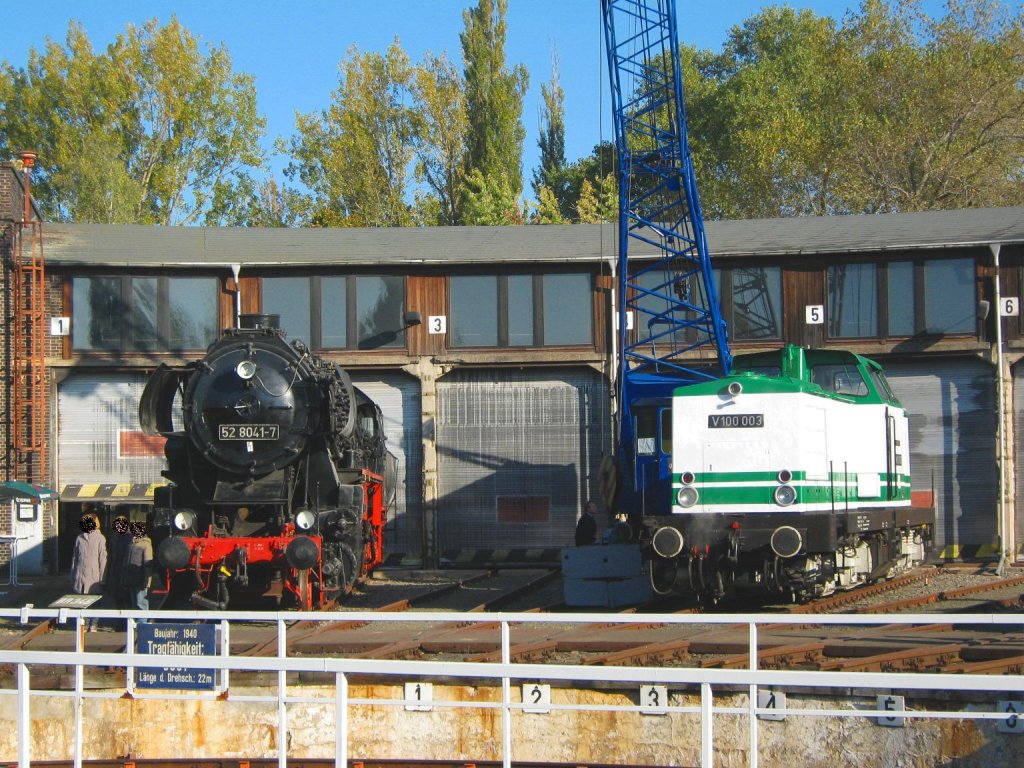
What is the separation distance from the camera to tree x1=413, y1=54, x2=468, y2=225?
50.3 m

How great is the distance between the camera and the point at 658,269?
23.8 meters

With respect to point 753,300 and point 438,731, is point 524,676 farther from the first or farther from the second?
point 753,300

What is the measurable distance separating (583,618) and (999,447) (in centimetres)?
1504

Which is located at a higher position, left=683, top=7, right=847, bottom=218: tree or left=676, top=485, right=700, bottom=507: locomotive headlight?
left=683, top=7, right=847, bottom=218: tree

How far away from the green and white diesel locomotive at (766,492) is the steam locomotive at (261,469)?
401 cm

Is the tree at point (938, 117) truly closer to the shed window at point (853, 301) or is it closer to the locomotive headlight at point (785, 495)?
the shed window at point (853, 301)

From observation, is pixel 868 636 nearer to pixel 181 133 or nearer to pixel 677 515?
pixel 677 515

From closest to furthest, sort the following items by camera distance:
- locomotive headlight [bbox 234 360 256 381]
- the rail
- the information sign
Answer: the rail → the information sign → locomotive headlight [bbox 234 360 256 381]

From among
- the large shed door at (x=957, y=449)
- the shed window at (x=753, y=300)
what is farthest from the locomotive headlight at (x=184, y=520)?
the large shed door at (x=957, y=449)

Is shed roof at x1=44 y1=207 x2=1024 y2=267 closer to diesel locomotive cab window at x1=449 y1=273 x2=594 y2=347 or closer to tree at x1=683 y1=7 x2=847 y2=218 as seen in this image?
diesel locomotive cab window at x1=449 y1=273 x2=594 y2=347

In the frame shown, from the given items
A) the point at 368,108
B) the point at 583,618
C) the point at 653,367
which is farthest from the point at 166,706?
the point at 368,108

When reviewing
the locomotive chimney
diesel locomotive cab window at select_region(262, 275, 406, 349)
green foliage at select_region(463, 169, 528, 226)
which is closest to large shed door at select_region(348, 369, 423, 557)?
diesel locomotive cab window at select_region(262, 275, 406, 349)

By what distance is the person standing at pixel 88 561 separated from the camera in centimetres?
1535

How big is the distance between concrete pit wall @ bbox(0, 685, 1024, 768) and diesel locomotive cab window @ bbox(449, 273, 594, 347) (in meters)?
13.8
